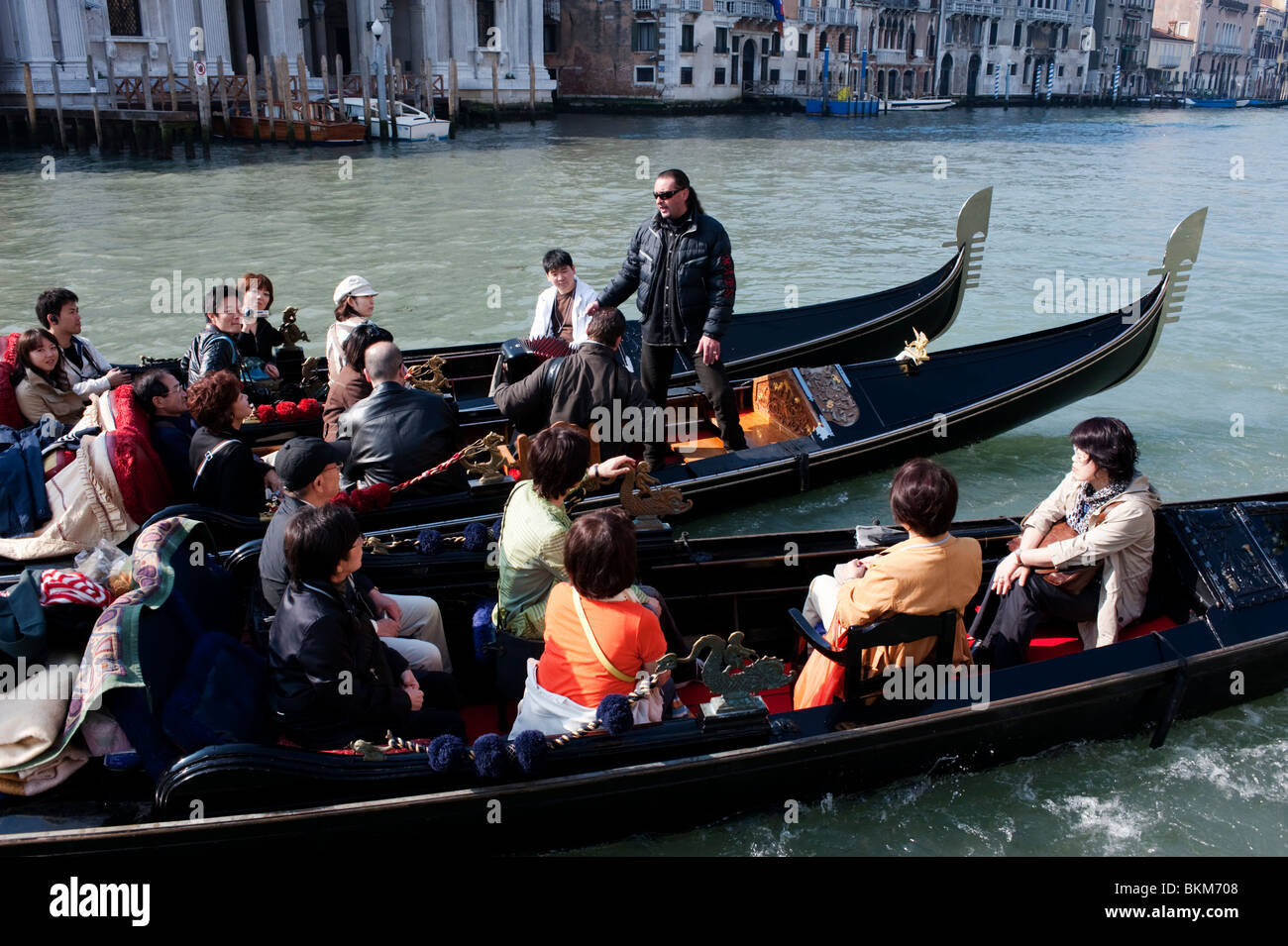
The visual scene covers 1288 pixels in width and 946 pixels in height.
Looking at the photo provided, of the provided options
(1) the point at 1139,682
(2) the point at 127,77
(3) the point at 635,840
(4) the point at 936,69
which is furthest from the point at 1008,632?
(4) the point at 936,69

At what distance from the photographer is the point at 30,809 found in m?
2.03

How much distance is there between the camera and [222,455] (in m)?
3.00

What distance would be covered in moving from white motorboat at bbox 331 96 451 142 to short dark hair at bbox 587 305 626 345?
18.6 meters

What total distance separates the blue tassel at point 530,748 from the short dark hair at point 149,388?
1690mm

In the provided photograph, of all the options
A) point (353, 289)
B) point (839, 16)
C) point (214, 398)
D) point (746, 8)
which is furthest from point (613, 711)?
point (839, 16)

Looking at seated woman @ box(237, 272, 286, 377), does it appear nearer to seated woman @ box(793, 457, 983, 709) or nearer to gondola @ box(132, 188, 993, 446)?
gondola @ box(132, 188, 993, 446)

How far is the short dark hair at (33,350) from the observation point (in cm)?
371

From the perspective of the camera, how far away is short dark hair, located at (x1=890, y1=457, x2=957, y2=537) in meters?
2.13

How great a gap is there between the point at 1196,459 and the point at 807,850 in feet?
13.4

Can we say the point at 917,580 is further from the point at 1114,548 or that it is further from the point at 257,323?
the point at 257,323

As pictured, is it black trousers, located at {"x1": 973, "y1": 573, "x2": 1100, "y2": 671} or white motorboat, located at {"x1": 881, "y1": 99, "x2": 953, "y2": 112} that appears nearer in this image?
black trousers, located at {"x1": 973, "y1": 573, "x2": 1100, "y2": 671}

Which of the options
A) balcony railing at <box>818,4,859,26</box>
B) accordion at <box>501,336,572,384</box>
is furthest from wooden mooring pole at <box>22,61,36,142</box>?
balcony railing at <box>818,4,859,26</box>

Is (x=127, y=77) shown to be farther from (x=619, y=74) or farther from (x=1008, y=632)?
(x=1008, y=632)

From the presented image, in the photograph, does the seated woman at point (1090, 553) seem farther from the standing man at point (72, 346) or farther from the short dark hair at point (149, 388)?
the standing man at point (72, 346)
